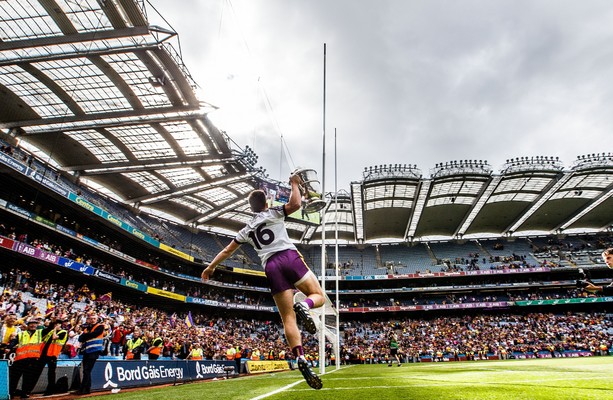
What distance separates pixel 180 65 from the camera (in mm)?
20391

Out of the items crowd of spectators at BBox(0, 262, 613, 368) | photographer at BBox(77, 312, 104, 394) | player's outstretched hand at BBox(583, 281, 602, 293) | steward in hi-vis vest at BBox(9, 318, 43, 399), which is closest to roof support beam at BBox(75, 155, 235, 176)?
crowd of spectators at BBox(0, 262, 613, 368)

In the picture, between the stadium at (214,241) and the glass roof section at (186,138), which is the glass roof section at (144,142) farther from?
the glass roof section at (186,138)

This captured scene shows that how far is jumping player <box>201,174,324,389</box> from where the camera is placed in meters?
3.72

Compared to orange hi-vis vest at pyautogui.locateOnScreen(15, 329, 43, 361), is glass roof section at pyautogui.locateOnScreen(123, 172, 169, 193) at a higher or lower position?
higher

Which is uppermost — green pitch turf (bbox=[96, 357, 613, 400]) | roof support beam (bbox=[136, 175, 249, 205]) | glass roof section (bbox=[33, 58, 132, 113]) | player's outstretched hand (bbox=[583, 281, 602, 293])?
glass roof section (bbox=[33, 58, 132, 113])

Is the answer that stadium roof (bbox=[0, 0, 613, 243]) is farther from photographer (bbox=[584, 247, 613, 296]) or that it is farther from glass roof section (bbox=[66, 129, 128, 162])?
photographer (bbox=[584, 247, 613, 296])

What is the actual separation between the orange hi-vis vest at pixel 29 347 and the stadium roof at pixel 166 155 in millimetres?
12240

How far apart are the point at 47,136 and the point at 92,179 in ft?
23.2

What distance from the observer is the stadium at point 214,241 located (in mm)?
17375

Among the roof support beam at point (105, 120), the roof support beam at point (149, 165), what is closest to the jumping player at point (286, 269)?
the roof support beam at point (105, 120)

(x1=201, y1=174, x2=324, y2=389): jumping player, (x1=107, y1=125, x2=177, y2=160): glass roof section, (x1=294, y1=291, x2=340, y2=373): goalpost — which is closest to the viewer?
(x1=201, y1=174, x2=324, y2=389): jumping player

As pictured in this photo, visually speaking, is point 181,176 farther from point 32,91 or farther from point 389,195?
point 389,195

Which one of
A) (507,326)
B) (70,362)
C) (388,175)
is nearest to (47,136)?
(70,362)

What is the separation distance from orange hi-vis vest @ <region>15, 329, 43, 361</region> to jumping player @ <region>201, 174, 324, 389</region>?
621 centimetres
